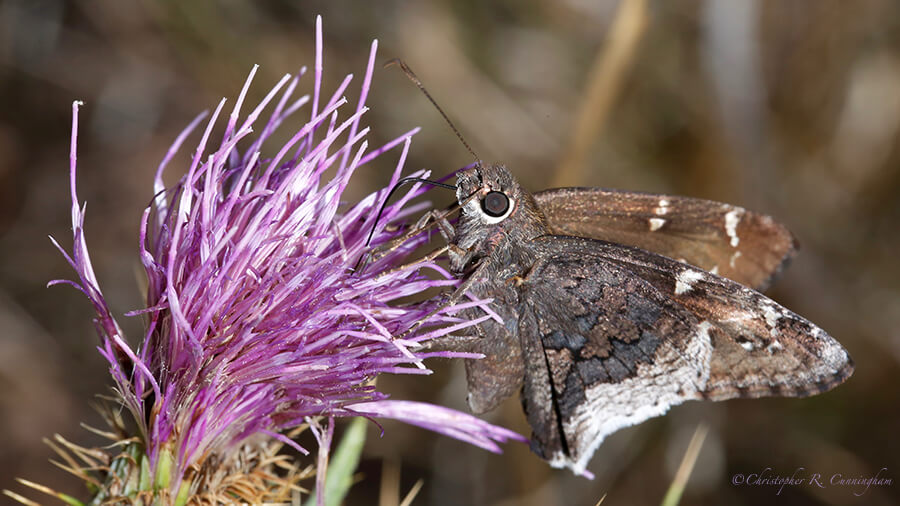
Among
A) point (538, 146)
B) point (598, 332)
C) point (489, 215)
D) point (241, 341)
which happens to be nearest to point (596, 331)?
point (598, 332)

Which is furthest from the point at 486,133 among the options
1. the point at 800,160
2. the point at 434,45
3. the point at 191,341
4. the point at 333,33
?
the point at 191,341

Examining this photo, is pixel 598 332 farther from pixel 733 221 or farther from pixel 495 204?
pixel 733 221

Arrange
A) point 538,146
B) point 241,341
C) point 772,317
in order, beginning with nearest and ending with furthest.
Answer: point 241,341 < point 772,317 < point 538,146

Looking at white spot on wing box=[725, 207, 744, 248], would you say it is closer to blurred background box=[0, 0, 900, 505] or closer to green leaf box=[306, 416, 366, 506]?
blurred background box=[0, 0, 900, 505]

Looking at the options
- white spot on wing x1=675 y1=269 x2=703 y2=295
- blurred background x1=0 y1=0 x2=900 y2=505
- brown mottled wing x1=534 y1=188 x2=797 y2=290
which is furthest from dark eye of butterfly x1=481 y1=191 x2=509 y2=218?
blurred background x1=0 y1=0 x2=900 y2=505

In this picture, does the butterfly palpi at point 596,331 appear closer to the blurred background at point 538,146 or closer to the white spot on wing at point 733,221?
the white spot on wing at point 733,221

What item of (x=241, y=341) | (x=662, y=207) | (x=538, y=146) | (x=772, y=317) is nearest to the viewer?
(x=241, y=341)

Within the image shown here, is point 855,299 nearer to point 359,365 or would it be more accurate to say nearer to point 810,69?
point 810,69
